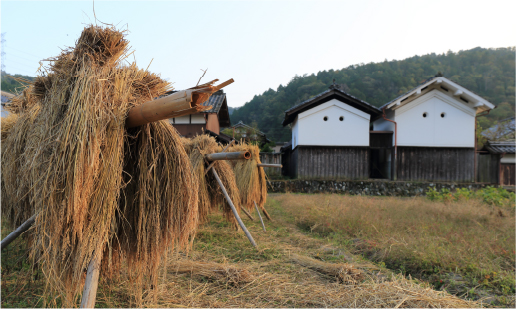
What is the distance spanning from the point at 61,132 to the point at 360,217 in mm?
6397

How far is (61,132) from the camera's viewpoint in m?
1.98

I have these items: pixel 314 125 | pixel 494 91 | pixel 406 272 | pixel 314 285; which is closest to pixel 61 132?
pixel 314 285

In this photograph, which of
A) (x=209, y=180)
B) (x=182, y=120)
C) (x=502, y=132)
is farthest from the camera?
(x=502, y=132)

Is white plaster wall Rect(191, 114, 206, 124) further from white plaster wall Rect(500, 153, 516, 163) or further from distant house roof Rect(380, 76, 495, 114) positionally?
white plaster wall Rect(500, 153, 516, 163)

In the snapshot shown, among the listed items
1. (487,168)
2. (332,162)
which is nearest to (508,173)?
(487,168)

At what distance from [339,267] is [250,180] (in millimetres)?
4093

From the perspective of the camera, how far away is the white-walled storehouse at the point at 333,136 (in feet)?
48.5

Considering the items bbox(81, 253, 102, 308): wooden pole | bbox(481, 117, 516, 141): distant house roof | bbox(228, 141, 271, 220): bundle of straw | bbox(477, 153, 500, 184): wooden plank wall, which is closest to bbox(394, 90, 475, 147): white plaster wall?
bbox(477, 153, 500, 184): wooden plank wall

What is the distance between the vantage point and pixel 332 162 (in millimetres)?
15117

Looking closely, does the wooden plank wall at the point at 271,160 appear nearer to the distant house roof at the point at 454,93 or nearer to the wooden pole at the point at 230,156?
the distant house roof at the point at 454,93

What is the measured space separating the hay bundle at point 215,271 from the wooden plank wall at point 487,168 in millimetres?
16547

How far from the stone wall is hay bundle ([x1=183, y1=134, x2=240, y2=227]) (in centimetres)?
754

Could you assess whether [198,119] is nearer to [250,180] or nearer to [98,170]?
[250,180]

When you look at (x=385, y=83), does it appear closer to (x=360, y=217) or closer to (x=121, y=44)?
(x=360, y=217)
